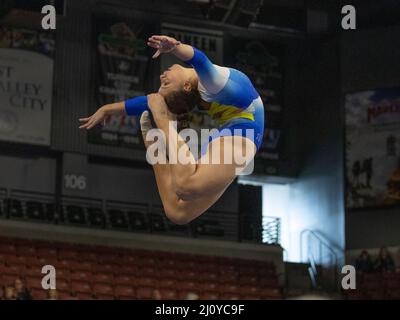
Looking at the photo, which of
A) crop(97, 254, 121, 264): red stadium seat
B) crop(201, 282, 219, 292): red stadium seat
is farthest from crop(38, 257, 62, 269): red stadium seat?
crop(201, 282, 219, 292): red stadium seat

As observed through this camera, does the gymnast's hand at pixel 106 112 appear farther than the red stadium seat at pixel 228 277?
No

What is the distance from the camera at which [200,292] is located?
15.7 metres

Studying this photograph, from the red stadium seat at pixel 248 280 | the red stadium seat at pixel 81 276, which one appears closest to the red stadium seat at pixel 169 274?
the red stadium seat at pixel 248 280

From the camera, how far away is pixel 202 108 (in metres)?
6.70

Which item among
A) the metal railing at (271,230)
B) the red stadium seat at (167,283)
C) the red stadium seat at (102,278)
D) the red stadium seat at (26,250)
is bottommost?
the red stadium seat at (167,283)

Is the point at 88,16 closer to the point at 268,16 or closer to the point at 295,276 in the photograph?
the point at 268,16

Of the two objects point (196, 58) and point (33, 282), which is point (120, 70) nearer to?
point (33, 282)

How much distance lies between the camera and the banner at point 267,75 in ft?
63.1

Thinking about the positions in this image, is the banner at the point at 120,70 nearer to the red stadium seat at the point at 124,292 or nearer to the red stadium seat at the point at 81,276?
the red stadium seat at the point at 81,276

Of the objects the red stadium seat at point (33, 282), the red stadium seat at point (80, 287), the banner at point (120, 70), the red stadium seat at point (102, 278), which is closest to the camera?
the red stadium seat at point (33, 282)

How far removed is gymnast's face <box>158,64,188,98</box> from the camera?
6336mm

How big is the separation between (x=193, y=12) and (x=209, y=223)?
413 cm

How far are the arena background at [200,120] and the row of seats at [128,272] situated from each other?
156 millimetres
